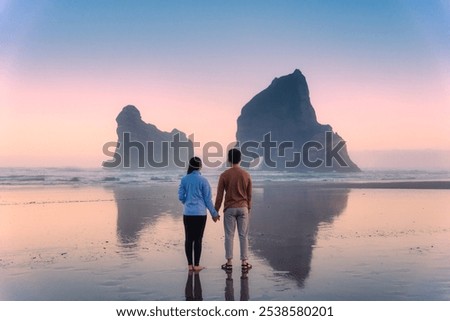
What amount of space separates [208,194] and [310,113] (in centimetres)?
13050

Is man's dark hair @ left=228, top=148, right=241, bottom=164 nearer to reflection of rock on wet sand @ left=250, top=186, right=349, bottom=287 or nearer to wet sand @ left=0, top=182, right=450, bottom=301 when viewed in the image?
wet sand @ left=0, top=182, right=450, bottom=301

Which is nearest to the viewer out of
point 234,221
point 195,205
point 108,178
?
point 195,205

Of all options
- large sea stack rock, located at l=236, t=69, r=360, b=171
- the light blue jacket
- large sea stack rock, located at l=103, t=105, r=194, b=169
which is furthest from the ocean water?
large sea stack rock, located at l=236, t=69, r=360, b=171

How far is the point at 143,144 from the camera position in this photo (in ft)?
382

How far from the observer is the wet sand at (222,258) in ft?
23.4

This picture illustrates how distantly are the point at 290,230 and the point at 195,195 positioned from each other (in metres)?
5.47

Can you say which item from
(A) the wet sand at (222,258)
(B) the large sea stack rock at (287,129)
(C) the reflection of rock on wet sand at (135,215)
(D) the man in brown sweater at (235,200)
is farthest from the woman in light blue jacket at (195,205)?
(B) the large sea stack rock at (287,129)

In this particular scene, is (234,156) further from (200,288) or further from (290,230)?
(290,230)

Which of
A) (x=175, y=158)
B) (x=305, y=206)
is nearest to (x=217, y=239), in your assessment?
(x=305, y=206)
